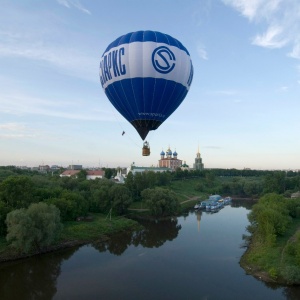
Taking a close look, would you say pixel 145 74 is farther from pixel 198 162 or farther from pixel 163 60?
pixel 198 162

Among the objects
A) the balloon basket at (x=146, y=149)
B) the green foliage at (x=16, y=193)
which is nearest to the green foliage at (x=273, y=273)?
the balloon basket at (x=146, y=149)

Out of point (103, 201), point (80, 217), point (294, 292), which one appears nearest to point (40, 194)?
point (80, 217)

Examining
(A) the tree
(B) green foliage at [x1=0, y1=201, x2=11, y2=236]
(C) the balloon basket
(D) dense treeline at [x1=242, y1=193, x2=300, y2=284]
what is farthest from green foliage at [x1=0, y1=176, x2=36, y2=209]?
(D) dense treeline at [x1=242, y1=193, x2=300, y2=284]

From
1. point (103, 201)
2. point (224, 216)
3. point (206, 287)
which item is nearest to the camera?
point (206, 287)

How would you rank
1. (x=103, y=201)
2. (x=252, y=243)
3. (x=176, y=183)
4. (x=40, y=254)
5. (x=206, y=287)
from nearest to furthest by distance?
(x=206, y=287)
(x=40, y=254)
(x=252, y=243)
(x=103, y=201)
(x=176, y=183)

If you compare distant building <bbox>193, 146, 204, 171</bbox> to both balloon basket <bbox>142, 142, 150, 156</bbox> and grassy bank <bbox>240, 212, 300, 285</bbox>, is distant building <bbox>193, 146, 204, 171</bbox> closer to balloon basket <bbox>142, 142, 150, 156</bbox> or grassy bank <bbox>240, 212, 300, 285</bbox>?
grassy bank <bbox>240, 212, 300, 285</bbox>

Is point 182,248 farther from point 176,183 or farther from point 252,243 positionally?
point 176,183

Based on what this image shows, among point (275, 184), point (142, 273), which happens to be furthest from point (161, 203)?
point (275, 184)
